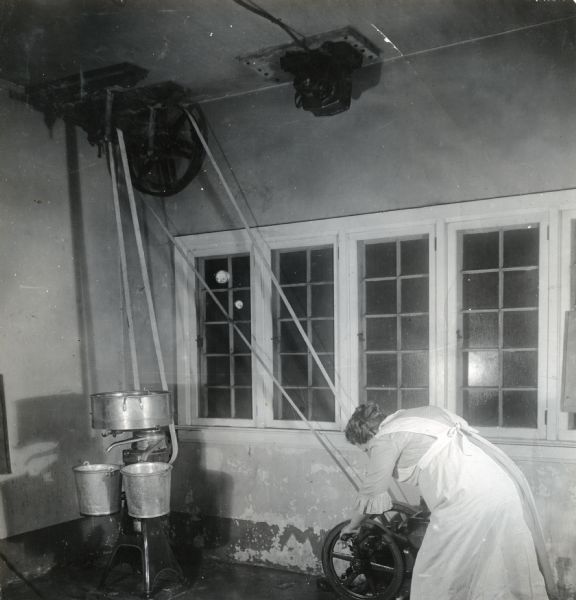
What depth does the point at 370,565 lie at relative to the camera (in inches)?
162

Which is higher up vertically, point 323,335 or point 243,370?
point 323,335

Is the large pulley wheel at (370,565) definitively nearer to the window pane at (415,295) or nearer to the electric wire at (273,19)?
the window pane at (415,295)

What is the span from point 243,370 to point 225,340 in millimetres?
337

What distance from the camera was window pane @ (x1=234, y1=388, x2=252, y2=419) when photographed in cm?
543

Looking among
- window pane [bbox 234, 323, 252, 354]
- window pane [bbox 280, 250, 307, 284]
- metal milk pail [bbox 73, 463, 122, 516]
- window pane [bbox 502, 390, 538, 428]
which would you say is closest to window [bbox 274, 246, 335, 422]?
window pane [bbox 280, 250, 307, 284]

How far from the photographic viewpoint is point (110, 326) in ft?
18.6

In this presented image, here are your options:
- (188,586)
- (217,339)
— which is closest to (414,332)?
(217,339)

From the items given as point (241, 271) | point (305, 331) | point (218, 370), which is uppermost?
point (241, 271)

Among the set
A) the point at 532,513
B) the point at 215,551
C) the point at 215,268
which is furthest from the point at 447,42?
the point at 215,551

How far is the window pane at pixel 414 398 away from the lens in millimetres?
4645

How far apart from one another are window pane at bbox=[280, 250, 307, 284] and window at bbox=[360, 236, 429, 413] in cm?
57

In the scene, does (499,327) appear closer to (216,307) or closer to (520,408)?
(520,408)

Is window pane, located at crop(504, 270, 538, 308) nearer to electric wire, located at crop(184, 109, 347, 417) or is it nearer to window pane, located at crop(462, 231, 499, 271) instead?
window pane, located at crop(462, 231, 499, 271)

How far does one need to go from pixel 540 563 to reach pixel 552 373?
1.33 m
